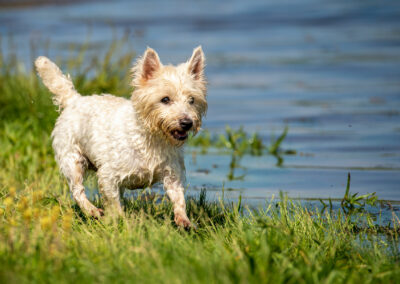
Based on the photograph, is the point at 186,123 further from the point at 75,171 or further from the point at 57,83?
the point at 57,83

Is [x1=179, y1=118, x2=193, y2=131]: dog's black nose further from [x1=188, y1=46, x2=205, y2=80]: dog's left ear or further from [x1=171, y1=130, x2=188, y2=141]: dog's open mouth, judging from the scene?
[x1=188, y1=46, x2=205, y2=80]: dog's left ear

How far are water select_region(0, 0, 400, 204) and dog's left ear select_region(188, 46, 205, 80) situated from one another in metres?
1.16

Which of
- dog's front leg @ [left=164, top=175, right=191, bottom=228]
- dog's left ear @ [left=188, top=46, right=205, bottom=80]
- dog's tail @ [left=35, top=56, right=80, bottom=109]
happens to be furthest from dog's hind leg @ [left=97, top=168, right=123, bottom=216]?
dog's tail @ [left=35, top=56, right=80, bottom=109]

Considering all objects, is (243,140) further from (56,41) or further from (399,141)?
(56,41)

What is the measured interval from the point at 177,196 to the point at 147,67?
50.9 inches

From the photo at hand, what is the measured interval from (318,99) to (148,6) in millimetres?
23732

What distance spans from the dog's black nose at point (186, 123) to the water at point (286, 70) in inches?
38.5

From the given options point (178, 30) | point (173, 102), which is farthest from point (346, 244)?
point (178, 30)

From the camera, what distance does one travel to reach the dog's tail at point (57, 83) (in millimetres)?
8383

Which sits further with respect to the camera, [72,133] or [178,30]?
[178,30]

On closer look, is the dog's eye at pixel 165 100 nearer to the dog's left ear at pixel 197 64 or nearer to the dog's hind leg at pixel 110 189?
the dog's left ear at pixel 197 64

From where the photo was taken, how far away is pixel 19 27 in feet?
98.6

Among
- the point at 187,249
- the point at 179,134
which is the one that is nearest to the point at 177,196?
the point at 179,134

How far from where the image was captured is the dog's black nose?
22.0ft
